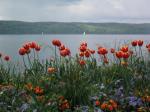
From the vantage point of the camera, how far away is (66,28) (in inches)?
→ 7672

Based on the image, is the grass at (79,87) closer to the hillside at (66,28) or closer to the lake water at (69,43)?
the lake water at (69,43)

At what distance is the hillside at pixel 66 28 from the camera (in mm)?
170225

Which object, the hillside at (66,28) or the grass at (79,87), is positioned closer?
the grass at (79,87)

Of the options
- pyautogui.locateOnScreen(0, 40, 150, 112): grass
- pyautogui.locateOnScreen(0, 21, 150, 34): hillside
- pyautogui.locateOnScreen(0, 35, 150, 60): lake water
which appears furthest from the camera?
pyautogui.locateOnScreen(0, 21, 150, 34): hillside

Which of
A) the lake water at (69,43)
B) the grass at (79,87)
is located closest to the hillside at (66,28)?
the lake water at (69,43)

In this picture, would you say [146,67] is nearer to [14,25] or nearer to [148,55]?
[148,55]

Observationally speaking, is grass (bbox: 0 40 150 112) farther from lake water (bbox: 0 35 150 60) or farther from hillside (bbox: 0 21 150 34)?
hillside (bbox: 0 21 150 34)

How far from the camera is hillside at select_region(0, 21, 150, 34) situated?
170225 mm

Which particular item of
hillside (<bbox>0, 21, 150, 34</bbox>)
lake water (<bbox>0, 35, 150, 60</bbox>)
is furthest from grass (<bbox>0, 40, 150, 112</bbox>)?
hillside (<bbox>0, 21, 150, 34</bbox>)

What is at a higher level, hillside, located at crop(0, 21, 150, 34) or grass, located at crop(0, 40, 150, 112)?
grass, located at crop(0, 40, 150, 112)

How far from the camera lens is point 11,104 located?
7.00 m

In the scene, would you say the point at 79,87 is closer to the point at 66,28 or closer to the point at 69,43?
the point at 69,43

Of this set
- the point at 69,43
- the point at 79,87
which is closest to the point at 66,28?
the point at 69,43

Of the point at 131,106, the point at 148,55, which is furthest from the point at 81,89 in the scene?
the point at 148,55
